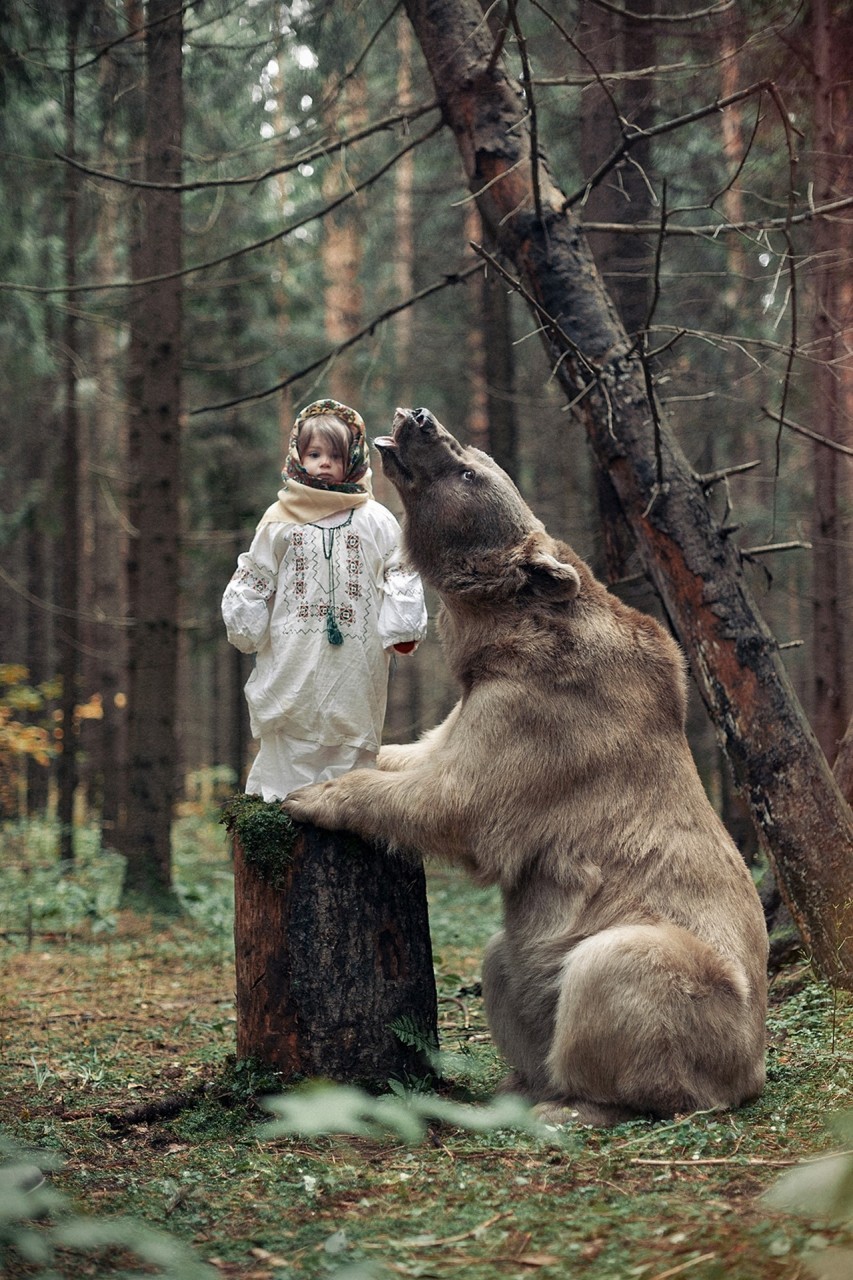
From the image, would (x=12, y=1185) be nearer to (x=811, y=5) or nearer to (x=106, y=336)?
(x=811, y=5)

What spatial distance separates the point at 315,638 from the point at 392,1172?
7.26 ft

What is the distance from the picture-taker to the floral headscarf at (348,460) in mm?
5355

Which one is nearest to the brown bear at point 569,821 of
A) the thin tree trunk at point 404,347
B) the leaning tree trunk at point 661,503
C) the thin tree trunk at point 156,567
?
the leaning tree trunk at point 661,503

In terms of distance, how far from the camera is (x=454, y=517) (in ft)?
17.4

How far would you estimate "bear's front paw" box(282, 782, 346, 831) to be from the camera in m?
4.95

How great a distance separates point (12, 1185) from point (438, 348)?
57.7 feet

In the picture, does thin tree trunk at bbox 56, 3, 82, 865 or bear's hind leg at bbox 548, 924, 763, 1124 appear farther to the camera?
thin tree trunk at bbox 56, 3, 82, 865

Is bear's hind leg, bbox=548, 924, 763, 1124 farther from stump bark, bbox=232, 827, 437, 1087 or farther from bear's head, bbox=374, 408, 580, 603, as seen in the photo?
bear's head, bbox=374, 408, 580, 603

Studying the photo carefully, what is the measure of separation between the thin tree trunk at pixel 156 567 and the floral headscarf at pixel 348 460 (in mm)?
5864

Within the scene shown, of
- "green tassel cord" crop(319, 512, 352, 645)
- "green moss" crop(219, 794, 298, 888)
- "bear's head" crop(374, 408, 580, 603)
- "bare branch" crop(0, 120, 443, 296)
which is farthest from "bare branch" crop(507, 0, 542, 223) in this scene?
"green moss" crop(219, 794, 298, 888)

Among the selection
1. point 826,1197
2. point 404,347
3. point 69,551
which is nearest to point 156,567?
point 69,551

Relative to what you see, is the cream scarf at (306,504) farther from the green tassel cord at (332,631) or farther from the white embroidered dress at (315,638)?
the green tassel cord at (332,631)

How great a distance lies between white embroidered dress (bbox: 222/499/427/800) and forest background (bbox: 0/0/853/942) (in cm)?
146

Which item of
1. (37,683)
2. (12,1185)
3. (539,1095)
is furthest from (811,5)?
(37,683)
